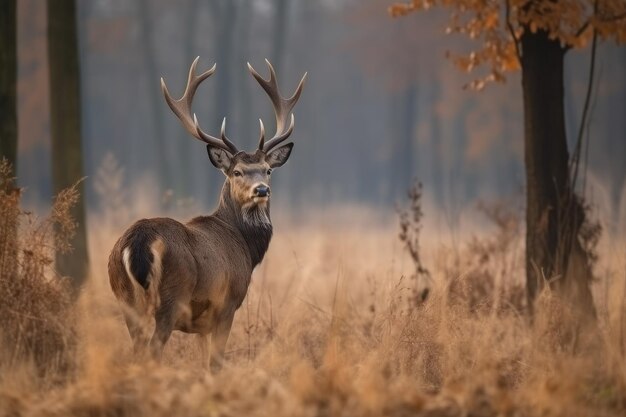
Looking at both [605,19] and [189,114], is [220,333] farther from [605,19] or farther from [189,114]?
[605,19]

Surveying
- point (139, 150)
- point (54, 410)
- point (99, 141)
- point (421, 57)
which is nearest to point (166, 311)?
point (54, 410)

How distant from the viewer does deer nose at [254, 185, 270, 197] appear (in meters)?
8.37

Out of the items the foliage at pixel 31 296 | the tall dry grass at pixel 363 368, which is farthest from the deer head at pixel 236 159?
the foliage at pixel 31 296

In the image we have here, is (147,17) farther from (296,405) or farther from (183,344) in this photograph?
(296,405)

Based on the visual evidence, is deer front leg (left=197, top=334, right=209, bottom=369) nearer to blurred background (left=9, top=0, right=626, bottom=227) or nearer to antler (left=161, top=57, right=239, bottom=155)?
antler (left=161, top=57, right=239, bottom=155)

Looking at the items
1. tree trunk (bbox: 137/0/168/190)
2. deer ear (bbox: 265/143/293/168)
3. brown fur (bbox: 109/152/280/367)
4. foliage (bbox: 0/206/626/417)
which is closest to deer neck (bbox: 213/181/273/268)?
brown fur (bbox: 109/152/280/367)

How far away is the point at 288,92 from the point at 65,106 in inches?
1312

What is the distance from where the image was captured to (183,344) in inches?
344

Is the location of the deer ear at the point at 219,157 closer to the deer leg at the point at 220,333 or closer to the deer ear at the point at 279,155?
the deer ear at the point at 279,155

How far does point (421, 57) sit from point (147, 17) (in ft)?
37.9

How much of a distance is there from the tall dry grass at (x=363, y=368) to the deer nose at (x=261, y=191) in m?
1.03

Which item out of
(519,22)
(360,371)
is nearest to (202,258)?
(360,371)

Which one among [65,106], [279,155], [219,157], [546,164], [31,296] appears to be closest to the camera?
[31,296]

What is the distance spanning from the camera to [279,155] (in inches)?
363
